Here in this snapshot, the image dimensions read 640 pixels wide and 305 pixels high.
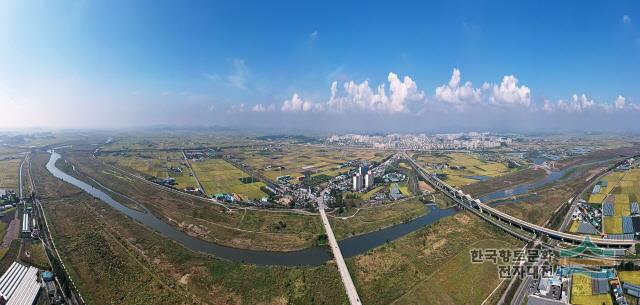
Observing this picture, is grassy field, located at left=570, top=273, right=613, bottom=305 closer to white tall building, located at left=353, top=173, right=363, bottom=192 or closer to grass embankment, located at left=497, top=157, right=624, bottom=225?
grass embankment, located at left=497, top=157, right=624, bottom=225

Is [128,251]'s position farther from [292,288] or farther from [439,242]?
[439,242]

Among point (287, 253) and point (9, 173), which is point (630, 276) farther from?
point (9, 173)

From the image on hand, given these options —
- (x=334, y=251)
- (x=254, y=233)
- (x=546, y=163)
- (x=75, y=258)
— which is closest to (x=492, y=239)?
(x=334, y=251)

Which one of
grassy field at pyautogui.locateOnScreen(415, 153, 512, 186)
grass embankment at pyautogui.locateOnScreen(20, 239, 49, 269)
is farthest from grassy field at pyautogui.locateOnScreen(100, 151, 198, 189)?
grassy field at pyautogui.locateOnScreen(415, 153, 512, 186)

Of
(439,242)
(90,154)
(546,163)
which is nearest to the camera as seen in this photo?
(439,242)

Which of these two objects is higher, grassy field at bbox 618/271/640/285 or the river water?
the river water

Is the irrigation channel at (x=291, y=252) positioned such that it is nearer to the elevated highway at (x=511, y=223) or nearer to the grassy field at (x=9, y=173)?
the elevated highway at (x=511, y=223)
